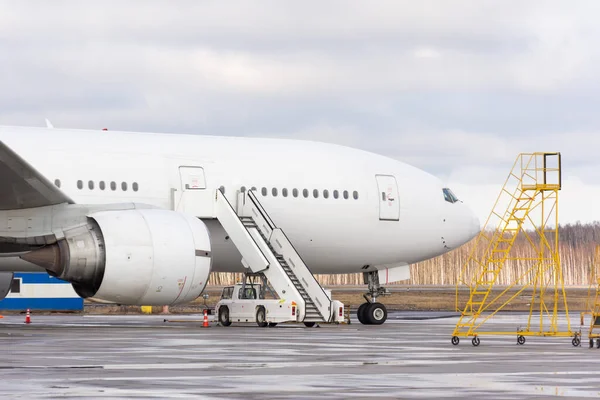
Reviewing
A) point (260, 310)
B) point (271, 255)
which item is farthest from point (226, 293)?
point (271, 255)

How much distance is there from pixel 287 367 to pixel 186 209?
1381 cm

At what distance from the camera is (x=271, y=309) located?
29406mm

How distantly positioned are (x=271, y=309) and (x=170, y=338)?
6.08 meters

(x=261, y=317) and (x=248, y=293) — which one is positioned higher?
(x=248, y=293)

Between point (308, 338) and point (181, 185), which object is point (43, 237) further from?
point (308, 338)

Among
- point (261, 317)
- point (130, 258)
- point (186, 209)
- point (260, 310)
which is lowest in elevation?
point (261, 317)

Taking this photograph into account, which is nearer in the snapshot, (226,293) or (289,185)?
(289,185)

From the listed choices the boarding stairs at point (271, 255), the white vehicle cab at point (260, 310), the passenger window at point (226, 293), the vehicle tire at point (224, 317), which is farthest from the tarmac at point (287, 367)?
the passenger window at point (226, 293)

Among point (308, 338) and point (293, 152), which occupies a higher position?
point (293, 152)

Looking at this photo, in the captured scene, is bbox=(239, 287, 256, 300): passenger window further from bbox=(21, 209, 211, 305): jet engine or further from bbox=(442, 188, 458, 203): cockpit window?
bbox=(21, 209, 211, 305): jet engine

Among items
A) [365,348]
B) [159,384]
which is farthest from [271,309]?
[159,384]

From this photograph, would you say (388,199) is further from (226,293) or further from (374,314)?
(226,293)

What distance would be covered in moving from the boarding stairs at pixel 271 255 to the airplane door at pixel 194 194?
0.28 metres

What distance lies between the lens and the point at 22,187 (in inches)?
1012
